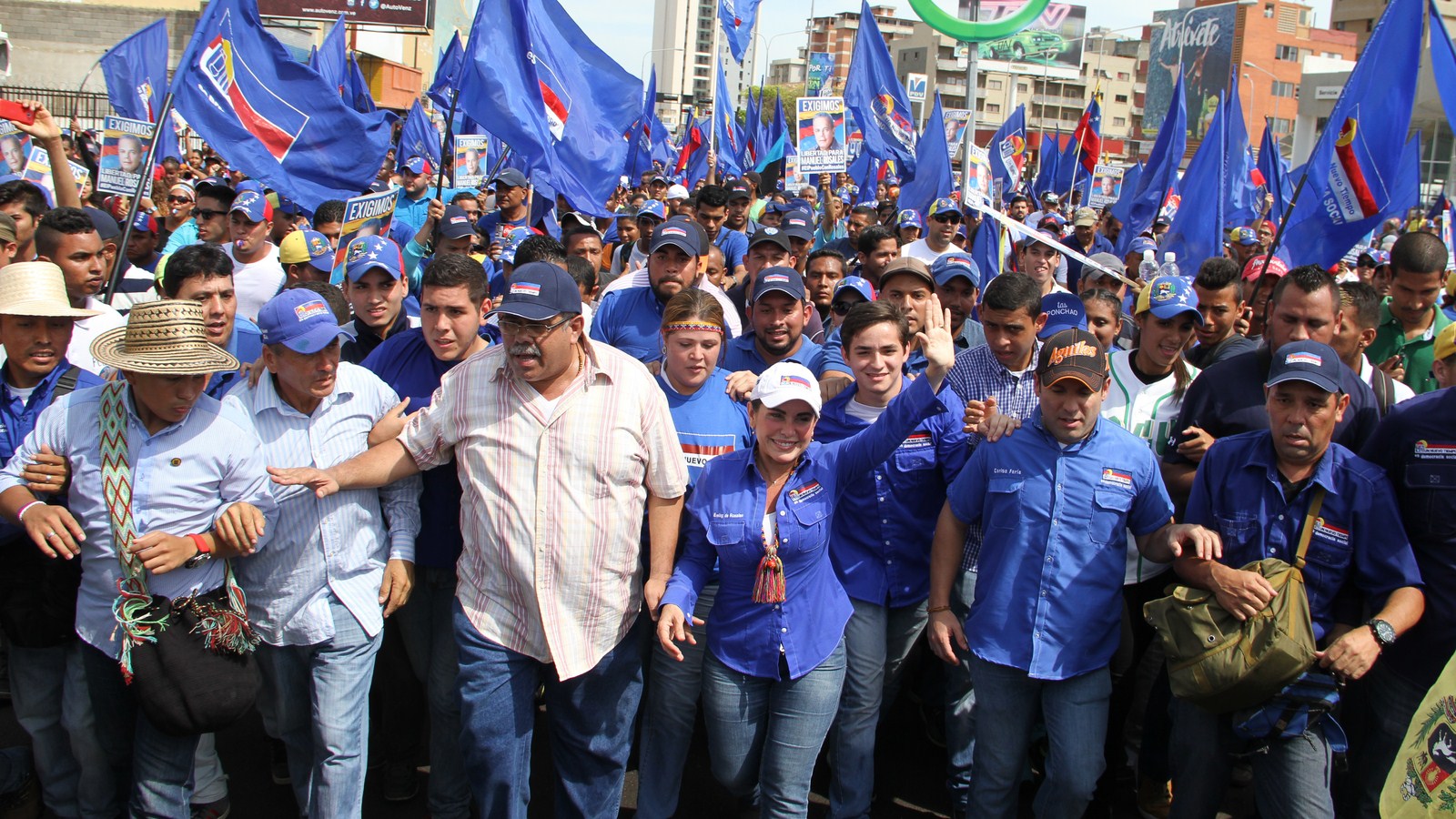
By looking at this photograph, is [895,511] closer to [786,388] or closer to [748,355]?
[786,388]

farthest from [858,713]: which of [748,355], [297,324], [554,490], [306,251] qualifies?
[306,251]

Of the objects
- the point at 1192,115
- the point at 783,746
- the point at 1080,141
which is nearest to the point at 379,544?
the point at 783,746

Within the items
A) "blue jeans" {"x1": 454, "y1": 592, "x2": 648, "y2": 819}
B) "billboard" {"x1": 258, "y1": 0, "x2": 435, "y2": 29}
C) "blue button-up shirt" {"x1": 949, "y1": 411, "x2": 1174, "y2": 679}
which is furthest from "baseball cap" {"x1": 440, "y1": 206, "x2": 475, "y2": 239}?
"billboard" {"x1": 258, "y1": 0, "x2": 435, "y2": 29}

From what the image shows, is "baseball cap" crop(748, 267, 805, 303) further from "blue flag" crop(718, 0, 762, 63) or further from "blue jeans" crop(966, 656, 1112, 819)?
"blue flag" crop(718, 0, 762, 63)

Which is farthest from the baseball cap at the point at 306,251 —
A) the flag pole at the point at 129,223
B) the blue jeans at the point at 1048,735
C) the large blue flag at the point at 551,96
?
the blue jeans at the point at 1048,735

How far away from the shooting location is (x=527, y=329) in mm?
3186

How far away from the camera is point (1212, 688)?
3143 mm

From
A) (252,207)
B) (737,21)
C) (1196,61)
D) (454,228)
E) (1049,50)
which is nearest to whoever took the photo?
(252,207)

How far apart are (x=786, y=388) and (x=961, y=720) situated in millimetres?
1608

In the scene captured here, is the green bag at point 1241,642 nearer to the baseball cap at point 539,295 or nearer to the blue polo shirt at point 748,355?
the blue polo shirt at point 748,355

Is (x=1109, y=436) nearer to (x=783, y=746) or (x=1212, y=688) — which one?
(x=1212, y=688)

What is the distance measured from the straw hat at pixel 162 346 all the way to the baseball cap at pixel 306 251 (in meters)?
3.41

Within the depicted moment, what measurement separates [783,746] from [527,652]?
85 centimetres

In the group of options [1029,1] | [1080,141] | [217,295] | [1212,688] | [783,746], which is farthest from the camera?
[1080,141]
